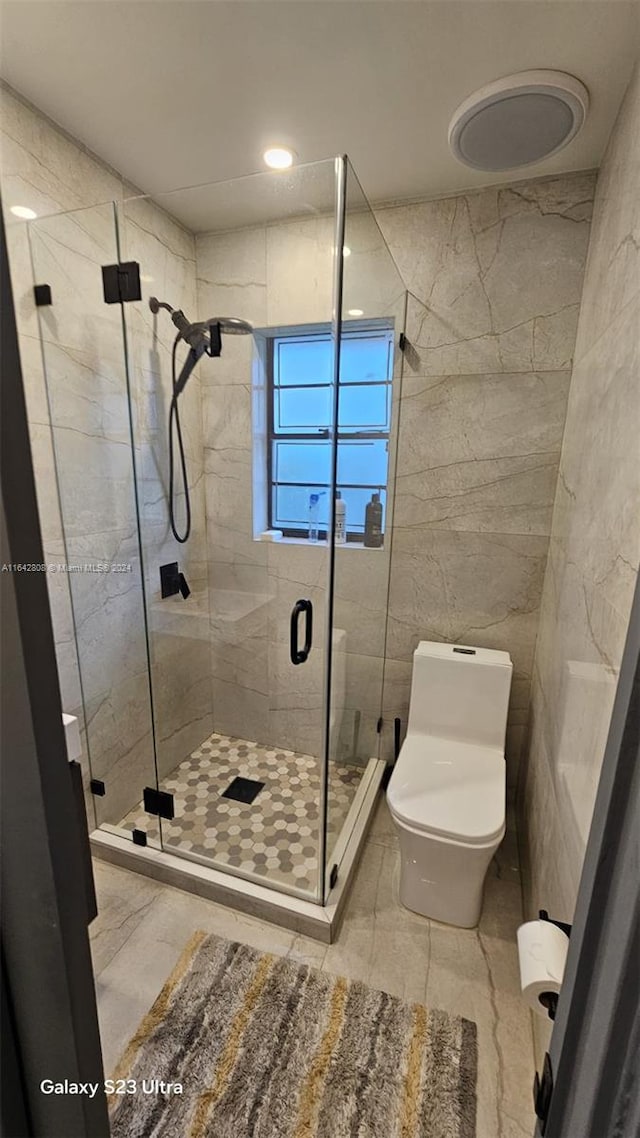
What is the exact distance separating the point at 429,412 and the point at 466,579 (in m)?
0.73

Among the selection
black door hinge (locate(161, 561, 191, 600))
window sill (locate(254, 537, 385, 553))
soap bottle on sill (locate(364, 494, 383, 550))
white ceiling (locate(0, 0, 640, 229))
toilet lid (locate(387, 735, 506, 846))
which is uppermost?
white ceiling (locate(0, 0, 640, 229))

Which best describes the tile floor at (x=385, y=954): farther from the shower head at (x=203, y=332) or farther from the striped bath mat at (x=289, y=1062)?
the shower head at (x=203, y=332)

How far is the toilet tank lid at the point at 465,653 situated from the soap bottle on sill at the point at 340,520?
61 cm

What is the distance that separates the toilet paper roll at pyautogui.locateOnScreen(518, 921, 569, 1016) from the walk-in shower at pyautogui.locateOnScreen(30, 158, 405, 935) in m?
0.83

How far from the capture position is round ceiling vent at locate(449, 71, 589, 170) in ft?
4.08

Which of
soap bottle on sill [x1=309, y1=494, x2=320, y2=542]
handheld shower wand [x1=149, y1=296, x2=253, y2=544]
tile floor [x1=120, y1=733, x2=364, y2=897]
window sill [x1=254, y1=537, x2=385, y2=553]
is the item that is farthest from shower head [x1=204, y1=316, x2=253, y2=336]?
tile floor [x1=120, y1=733, x2=364, y2=897]

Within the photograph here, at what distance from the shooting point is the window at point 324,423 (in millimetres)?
1709

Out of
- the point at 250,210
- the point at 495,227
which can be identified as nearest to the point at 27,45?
the point at 250,210

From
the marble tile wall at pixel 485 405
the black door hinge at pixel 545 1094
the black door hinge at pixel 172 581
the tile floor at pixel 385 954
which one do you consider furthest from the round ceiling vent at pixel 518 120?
the tile floor at pixel 385 954

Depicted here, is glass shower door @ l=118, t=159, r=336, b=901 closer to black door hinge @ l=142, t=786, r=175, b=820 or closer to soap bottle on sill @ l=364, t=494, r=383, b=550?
black door hinge @ l=142, t=786, r=175, b=820

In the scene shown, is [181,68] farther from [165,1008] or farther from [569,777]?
[165,1008]

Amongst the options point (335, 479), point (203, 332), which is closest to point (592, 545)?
point (335, 479)

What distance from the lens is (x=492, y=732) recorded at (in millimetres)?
1902

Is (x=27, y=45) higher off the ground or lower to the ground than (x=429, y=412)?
higher
